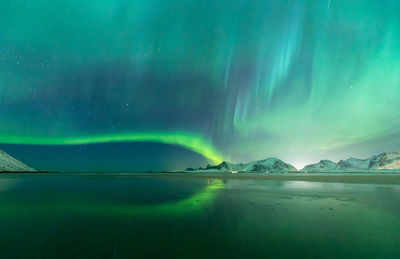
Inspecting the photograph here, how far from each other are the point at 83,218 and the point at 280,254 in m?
12.8

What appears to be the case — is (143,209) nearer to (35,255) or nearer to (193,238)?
(193,238)

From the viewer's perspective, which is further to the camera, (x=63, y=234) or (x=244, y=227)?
(x=244, y=227)

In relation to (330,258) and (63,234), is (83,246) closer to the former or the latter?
(63,234)

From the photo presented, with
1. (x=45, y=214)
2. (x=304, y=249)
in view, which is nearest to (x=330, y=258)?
(x=304, y=249)

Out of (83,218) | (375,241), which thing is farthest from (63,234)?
(375,241)

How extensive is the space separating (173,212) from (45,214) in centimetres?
913

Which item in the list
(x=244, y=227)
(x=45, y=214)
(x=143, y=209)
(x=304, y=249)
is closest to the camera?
(x=304, y=249)

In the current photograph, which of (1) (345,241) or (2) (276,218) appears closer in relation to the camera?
(1) (345,241)

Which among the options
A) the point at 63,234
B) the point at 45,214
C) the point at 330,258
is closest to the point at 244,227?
the point at 330,258

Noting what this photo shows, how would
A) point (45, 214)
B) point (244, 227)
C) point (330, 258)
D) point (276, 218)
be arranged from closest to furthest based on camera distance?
point (330, 258)
point (244, 227)
point (276, 218)
point (45, 214)

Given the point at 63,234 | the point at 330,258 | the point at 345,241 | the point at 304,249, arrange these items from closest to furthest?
the point at 330,258 → the point at 304,249 → the point at 345,241 → the point at 63,234

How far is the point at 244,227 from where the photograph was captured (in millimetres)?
13453

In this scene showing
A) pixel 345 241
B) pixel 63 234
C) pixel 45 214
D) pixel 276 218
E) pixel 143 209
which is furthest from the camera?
pixel 143 209

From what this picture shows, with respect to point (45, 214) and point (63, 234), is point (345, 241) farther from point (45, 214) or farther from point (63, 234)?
point (45, 214)
